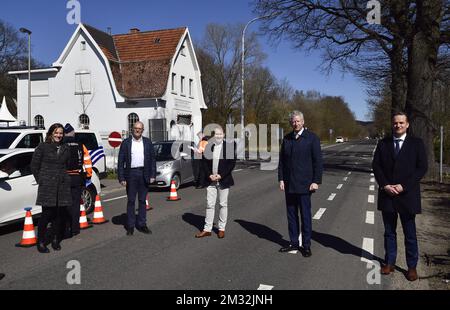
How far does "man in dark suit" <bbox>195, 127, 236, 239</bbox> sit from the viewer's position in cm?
645

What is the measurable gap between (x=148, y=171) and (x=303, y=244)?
287cm

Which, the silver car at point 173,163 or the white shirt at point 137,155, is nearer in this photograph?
the white shirt at point 137,155

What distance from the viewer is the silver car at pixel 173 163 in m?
12.5

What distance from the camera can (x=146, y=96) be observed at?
26516 millimetres

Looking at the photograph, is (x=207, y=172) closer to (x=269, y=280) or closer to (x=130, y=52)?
(x=269, y=280)

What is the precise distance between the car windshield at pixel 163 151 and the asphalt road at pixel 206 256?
4168 millimetres

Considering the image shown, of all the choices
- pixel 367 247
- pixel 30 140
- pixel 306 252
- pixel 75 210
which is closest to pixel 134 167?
pixel 75 210

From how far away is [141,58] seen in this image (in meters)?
28.6

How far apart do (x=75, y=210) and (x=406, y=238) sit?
5.06 m

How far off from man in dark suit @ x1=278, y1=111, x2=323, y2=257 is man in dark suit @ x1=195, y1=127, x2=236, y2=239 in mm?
1117

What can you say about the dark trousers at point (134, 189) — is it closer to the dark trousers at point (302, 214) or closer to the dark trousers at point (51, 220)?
the dark trousers at point (51, 220)

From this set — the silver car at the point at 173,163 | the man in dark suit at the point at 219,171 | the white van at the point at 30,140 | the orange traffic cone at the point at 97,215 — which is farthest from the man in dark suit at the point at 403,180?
the white van at the point at 30,140

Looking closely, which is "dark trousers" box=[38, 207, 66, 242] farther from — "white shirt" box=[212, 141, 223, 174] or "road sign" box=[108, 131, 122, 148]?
"road sign" box=[108, 131, 122, 148]
